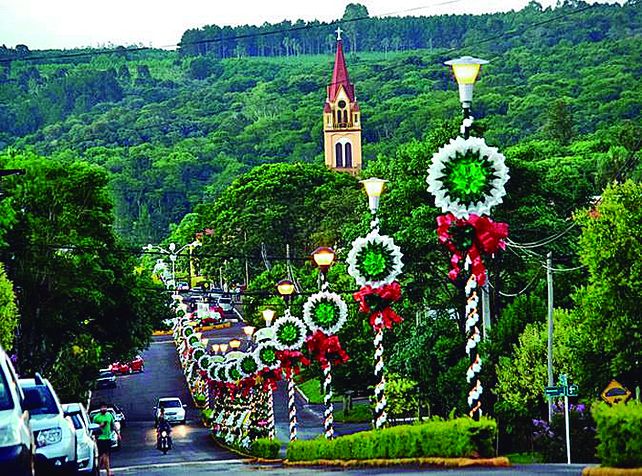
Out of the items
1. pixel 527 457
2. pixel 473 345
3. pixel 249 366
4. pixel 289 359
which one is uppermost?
pixel 249 366

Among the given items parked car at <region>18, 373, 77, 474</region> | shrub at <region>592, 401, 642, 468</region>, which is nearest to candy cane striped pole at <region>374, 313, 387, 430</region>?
parked car at <region>18, 373, 77, 474</region>

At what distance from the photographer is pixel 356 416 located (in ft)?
257

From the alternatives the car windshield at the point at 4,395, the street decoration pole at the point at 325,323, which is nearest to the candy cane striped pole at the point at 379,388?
the street decoration pole at the point at 325,323

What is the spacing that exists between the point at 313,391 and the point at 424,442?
7136cm

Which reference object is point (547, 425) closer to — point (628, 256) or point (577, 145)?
point (628, 256)

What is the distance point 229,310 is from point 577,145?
3662 centimetres

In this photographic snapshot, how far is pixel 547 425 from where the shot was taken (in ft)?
147

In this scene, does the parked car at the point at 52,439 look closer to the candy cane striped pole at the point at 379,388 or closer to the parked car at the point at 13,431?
the parked car at the point at 13,431

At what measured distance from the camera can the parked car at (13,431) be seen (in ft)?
40.0

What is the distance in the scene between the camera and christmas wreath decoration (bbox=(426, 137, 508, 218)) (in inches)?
994

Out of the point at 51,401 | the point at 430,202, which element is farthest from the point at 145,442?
the point at 51,401

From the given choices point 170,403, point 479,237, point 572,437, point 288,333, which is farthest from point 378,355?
point 170,403

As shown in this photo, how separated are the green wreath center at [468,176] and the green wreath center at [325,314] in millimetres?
18495

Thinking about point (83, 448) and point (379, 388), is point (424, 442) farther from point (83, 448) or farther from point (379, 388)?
point (379, 388)
